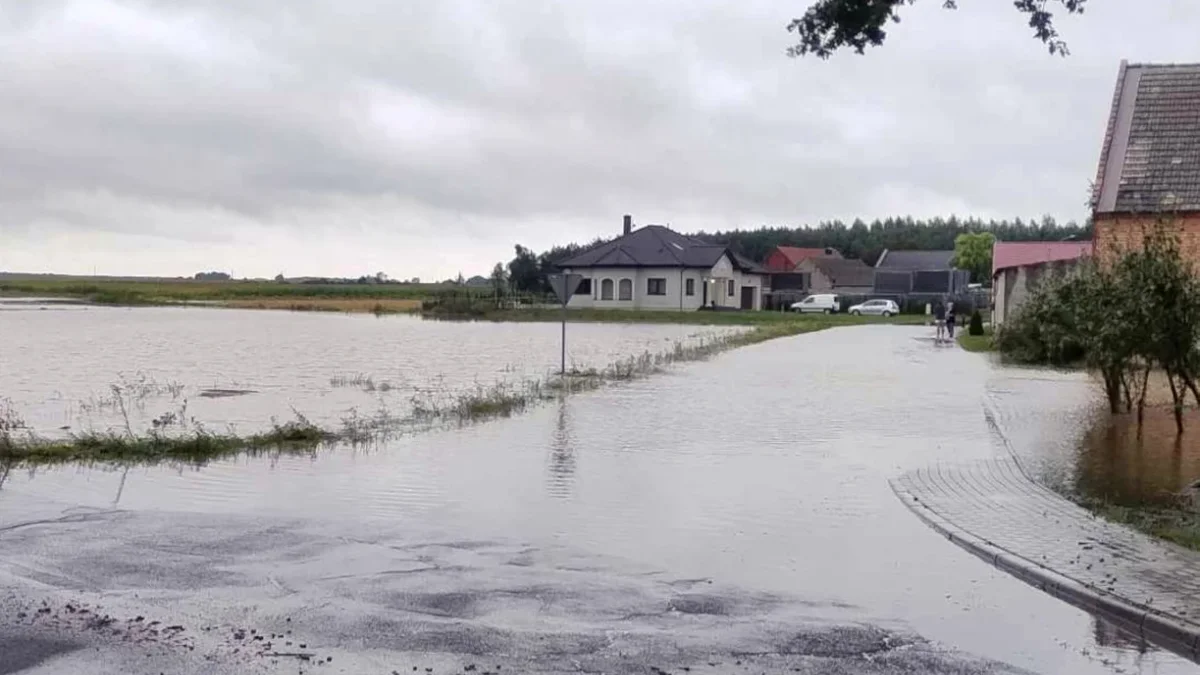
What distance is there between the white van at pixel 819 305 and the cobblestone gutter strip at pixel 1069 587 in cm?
6784

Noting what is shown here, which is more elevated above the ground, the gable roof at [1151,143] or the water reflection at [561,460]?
the gable roof at [1151,143]

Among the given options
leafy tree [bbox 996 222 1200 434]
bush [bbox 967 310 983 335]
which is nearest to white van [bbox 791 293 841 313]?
bush [bbox 967 310 983 335]

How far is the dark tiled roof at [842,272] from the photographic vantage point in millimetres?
115250

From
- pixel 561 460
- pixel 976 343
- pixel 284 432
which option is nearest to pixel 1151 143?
pixel 976 343

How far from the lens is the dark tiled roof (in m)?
115

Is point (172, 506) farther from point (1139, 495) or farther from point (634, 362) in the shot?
point (634, 362)

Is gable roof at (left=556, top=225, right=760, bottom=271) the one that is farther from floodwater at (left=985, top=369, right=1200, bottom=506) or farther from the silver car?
floodwater at (left=985, top=369, right=1200, bottom=506)

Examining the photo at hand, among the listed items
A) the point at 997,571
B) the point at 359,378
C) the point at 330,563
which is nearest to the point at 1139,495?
the point at 997,571

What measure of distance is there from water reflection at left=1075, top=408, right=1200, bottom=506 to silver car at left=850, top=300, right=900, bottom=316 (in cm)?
5744

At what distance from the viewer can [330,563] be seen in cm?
879

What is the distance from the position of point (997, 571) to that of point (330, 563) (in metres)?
4.91

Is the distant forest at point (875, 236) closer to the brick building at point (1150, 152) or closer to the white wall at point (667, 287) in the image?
the white wall at point (667, 287)

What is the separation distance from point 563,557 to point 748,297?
3073 inches

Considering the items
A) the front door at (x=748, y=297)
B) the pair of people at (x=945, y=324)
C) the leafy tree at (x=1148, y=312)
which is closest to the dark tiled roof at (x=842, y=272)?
the front door at (x=748, y=297)
